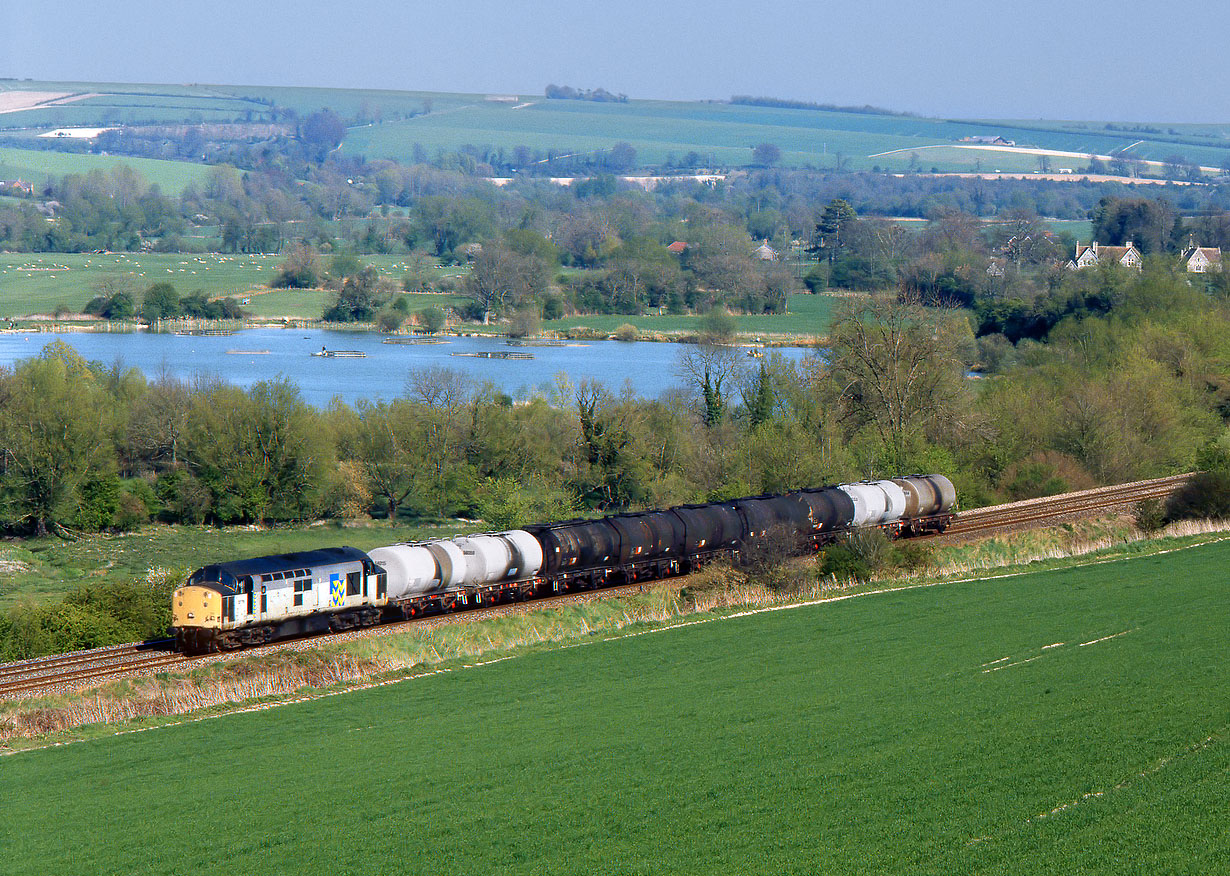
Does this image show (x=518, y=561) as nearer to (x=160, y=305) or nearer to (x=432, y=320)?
(x=432, y=320)

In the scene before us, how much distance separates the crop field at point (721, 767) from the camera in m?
16.5

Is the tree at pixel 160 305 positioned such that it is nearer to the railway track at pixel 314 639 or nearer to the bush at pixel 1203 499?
the railway track at pixel 314 639

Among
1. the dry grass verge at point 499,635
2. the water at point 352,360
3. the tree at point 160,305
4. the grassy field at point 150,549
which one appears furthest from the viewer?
the tree at point 160,305

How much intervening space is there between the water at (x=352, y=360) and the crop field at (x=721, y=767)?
251 ft

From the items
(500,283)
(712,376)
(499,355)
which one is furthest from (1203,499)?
(500,283)

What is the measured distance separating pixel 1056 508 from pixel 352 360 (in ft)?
322

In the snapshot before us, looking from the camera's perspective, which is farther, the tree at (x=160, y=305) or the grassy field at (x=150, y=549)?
the tree at (x=160, y=305)

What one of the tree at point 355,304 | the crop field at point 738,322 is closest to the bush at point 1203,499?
the crop field at point 738,322

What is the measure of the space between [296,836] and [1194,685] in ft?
50.5

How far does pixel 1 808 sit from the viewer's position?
2236 centimetres

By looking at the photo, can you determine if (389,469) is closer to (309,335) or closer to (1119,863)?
(1119,863)

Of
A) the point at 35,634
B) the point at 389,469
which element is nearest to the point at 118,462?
the point at 389,469

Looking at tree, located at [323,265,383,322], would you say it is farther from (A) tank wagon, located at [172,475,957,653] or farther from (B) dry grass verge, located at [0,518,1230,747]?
(B) dry grass verge, located at [0,518,1230,747]

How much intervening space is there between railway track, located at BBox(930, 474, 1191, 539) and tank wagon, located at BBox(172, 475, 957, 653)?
2053 millimetres
